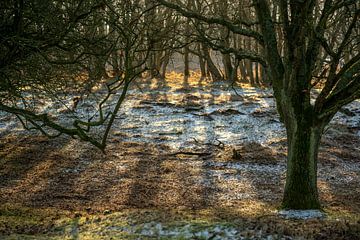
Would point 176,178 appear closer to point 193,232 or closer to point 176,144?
point 176,144

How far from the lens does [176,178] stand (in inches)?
452

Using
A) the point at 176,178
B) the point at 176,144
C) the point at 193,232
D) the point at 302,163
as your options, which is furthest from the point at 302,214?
the point at 176,144

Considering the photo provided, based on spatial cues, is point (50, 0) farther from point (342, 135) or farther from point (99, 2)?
point (342, 135)

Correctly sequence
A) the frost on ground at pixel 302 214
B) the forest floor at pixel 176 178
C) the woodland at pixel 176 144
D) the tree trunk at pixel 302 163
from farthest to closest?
the tree trunk at pixel 302 163 → the frost on ground at pixel 302 214 → the forest floor at pixel 176 178 → the woodland at pixel 176 144

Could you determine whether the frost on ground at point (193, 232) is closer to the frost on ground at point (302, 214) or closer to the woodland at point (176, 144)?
the woodland at point (176, 144)

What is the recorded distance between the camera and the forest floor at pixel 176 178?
7.15 m

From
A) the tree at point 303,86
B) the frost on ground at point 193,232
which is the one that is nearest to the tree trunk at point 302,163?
the tree at point 303,86

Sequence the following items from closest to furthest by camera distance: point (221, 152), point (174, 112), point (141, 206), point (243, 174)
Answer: point (141, 206), point (243, 174), point (221, 152), point (174, 112)

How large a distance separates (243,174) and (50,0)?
6.70 metres

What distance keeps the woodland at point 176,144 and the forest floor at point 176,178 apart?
1.7 inches

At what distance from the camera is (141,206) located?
355 inches

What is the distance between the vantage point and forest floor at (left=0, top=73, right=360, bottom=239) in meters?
7.15

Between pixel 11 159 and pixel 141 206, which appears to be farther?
pixel 11 159

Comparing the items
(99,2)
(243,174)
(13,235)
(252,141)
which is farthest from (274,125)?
(13,235)
